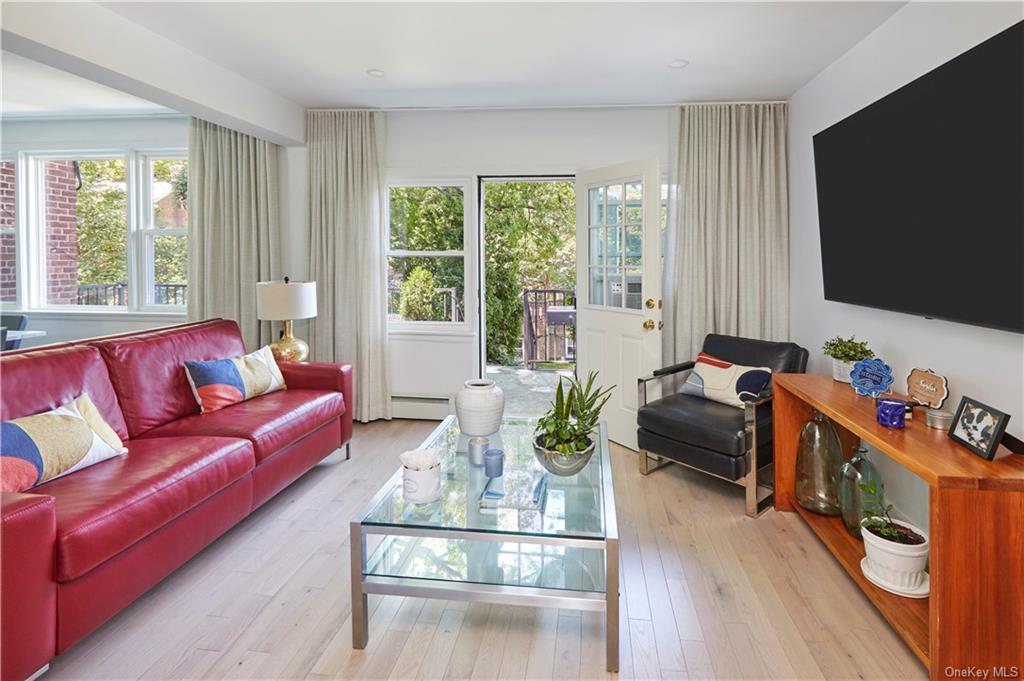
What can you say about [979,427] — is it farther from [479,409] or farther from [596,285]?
[596,285]

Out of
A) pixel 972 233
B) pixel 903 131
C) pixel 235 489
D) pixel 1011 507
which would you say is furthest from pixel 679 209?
pixel 235 489

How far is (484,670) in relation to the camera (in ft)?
6.13

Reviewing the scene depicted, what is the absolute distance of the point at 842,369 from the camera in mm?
2982

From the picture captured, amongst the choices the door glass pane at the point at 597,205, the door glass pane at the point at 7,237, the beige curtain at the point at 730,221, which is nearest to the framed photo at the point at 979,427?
the beige curtain at the point at 730,221

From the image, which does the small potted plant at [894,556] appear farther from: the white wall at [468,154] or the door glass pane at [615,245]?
the white wall at [468,154]

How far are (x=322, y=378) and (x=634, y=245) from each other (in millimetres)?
2207

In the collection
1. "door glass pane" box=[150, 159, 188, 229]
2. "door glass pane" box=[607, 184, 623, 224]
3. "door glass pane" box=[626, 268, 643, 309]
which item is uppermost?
"door glass pane" box=[150, 159, 188, 229]

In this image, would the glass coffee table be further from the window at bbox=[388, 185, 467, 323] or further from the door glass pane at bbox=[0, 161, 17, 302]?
the door glass pane at bbox=[0, 161, 17, 302]

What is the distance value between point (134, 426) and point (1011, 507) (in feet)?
11.1

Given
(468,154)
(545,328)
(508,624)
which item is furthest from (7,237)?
(508,624)

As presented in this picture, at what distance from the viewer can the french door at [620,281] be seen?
157 inches

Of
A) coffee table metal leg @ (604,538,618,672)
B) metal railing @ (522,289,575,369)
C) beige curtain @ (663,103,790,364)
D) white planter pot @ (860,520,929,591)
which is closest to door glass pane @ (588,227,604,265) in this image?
beige curtain @ (663,103,790,364)

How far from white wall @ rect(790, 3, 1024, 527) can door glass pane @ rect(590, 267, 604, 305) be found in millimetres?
1340

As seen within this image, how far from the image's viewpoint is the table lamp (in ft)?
13.3
